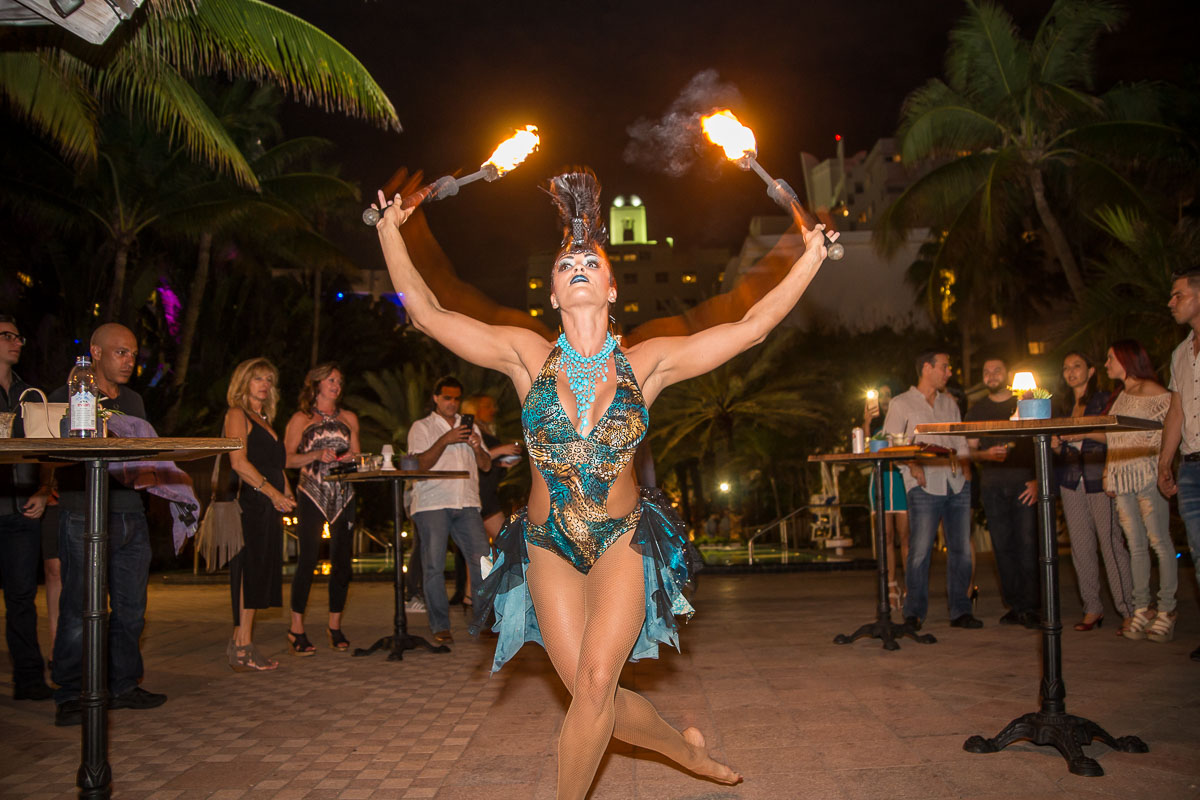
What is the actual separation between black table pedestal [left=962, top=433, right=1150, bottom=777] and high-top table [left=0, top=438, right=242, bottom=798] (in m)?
3.62

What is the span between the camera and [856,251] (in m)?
43.6

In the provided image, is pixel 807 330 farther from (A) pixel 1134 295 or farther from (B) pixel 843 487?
(A) pixel 1134 295

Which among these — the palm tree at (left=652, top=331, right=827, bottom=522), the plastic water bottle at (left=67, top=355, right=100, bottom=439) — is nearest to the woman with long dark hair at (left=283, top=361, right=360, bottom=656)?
the plastic water bottle at (left=67, top=355, right=100, bottom=439)

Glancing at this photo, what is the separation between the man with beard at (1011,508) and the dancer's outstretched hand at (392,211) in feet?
19.2

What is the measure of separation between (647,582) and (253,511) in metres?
4.40

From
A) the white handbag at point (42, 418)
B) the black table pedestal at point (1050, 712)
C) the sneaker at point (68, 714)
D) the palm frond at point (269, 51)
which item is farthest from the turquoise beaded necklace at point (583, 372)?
the palm frond at point (269, 51)

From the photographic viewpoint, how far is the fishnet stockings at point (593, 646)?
3.10 m

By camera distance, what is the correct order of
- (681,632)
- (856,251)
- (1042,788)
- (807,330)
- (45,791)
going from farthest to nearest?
(856,251) → (807,330) → (681,632) → (45,791) → (1042,788)

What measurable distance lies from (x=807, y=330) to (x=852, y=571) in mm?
24730

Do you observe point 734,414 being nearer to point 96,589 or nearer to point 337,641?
point 337,641

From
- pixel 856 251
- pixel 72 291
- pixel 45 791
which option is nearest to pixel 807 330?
pixel 856 251

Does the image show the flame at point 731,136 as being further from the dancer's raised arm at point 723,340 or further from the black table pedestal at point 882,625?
the black table pedestal at point 882,625

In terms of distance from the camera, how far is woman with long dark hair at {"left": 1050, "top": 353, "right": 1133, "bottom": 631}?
298 inches

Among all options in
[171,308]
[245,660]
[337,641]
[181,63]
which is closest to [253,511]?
[245,660]
